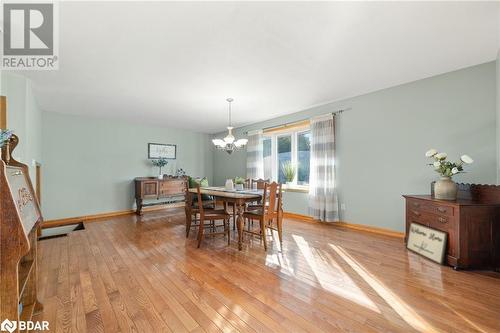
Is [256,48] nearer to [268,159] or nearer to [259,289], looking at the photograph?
[259,289]

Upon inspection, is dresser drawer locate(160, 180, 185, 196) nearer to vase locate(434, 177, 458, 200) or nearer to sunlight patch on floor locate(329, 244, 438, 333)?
sunlight patch on floor locate(329, 244, 438, 333)

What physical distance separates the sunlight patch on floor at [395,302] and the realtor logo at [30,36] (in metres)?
3.61

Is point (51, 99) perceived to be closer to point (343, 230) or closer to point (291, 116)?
point (291, 116)

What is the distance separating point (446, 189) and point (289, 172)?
285 centimetres

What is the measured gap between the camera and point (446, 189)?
2572 mm

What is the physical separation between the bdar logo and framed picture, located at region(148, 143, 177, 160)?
17.7 feet

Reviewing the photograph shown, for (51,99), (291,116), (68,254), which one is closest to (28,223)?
(68,254)

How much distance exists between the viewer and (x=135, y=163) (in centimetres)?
580

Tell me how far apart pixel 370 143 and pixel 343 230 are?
5.27 feet

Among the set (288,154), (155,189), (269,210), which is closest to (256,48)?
(269,210)

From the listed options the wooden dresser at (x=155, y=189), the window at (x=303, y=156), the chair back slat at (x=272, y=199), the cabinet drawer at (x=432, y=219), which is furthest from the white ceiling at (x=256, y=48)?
the wooden dresser at (x=155, y=189)

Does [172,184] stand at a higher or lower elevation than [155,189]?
A: higher

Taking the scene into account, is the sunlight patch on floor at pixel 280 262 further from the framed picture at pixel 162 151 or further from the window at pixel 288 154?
the framed picture at pixel 162 151

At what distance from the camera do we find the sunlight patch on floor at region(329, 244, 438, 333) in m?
1.50
